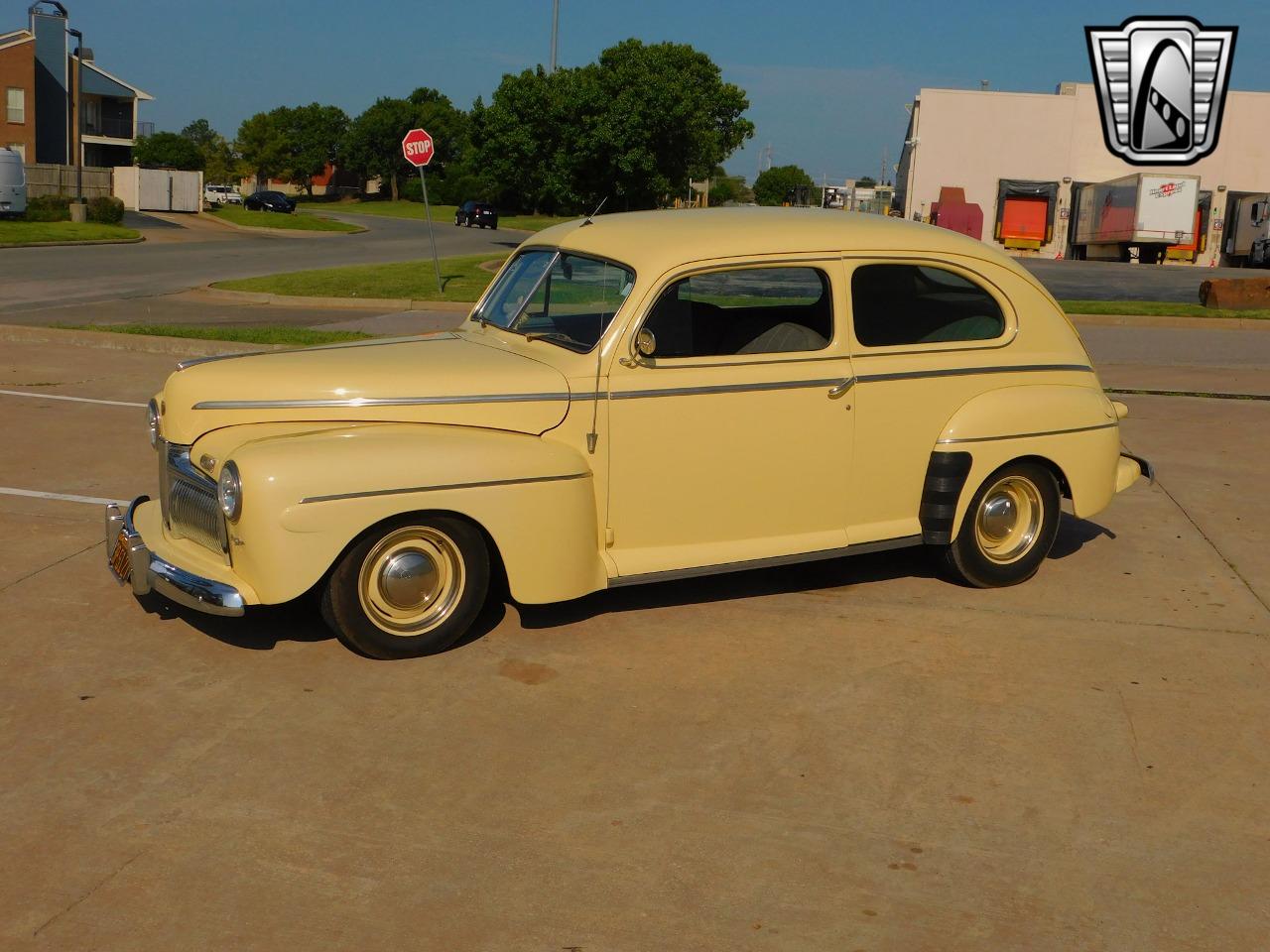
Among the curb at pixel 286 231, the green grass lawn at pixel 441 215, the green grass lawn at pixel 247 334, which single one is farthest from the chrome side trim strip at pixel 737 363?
the curb at pixel 286 231

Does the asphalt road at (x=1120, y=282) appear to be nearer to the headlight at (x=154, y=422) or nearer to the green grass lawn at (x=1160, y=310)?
the green grass lawn at (x=1160, y=310)

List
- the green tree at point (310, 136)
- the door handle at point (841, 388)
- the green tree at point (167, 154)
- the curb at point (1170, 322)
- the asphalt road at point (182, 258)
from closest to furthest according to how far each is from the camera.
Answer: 1. the door handle at point (841, 388)
2. the curb at point (1170, 322)
3. the asphalt road at point (182, 258)
4. the green tree at point (167, 154)
5. the green tree at point (310, 136)

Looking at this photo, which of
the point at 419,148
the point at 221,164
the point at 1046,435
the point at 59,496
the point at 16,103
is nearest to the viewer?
the point at 1046,435

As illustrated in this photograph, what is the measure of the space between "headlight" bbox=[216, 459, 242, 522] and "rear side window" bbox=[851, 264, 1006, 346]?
8.84ft

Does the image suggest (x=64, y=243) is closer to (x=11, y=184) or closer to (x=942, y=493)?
(x=11, y=184)

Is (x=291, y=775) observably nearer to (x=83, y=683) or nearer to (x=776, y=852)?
(x=83, y=683)

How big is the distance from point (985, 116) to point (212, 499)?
56.3 meters

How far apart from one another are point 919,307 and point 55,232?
119 ft

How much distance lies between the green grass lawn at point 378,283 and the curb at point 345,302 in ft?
0.67

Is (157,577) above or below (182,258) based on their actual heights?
below

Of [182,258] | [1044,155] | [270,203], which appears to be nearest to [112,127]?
[270,203]

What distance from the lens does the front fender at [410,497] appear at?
475 cm

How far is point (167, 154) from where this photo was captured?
306 feet

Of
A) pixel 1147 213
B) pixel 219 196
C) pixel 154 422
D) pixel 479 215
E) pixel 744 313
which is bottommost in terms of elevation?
pixel 154 422
